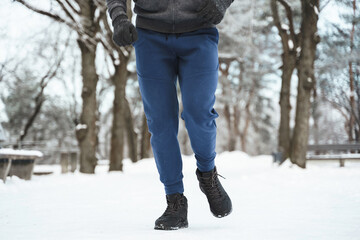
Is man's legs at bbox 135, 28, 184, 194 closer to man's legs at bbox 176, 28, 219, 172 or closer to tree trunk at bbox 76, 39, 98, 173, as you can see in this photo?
man's legs at bbox 176, 28, 219, 172

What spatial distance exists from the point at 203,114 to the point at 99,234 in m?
0.92

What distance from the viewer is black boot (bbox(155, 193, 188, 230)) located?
8.07 ft

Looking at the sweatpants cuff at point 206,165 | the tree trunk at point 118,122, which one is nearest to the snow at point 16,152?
the tree trunk at point 118,122

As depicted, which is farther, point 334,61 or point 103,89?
point 103,89

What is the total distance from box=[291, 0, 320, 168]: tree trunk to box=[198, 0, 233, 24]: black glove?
8512 mm

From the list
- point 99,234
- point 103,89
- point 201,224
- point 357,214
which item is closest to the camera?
point 99,234

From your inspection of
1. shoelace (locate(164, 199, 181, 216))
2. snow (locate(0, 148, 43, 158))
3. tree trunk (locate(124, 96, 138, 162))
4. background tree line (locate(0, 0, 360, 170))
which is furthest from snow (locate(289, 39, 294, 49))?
shoelace (locate(164, 199, 181, 216))

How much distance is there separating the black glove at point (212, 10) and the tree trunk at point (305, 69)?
27.9 feet

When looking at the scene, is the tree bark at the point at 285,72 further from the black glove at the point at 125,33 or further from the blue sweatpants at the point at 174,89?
the black glove at the point at 125,33

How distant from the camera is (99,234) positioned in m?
2.32

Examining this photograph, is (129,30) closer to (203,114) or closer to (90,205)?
(203,114)

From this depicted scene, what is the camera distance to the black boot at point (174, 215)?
246cm

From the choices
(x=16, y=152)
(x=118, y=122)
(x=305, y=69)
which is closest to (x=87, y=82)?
(x=118, y=122)

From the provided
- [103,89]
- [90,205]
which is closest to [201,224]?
[90,205]
